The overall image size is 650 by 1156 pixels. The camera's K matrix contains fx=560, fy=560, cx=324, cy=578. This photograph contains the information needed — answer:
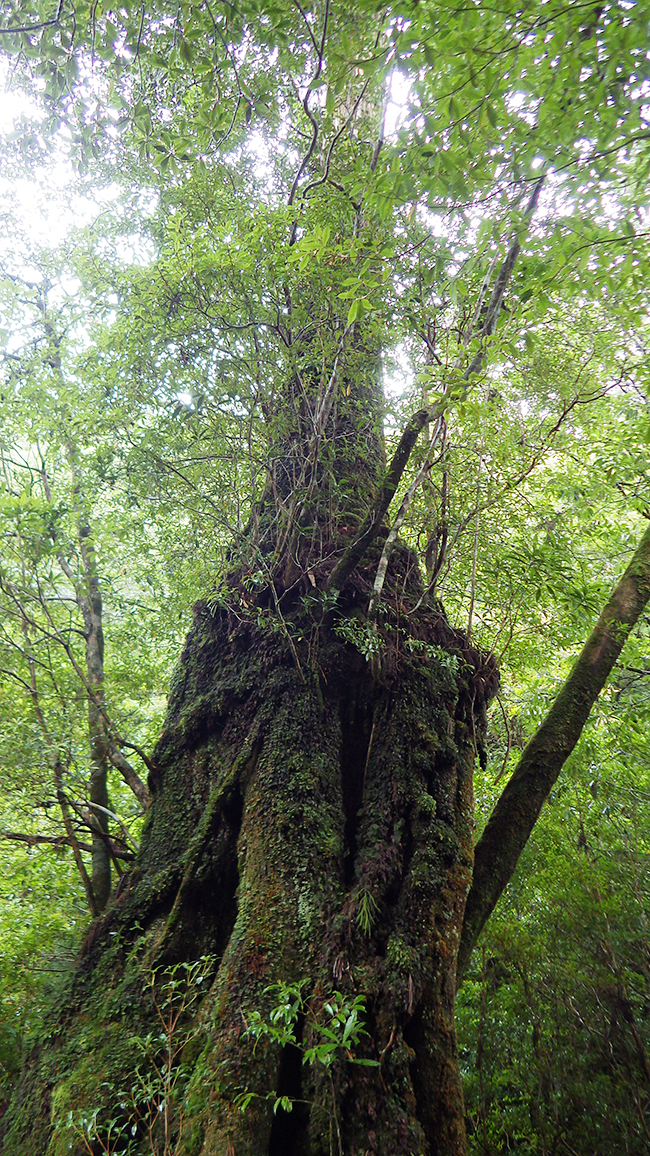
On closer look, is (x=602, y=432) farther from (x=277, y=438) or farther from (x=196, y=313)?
(x=196, y=313)

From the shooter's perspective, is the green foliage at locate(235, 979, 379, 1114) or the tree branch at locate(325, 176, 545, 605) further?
the tree branch at locate(325, 176, 545, 605)

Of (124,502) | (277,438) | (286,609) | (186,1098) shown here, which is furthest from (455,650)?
(124,502)

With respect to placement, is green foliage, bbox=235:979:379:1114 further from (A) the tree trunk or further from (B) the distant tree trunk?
(B) the distant tree trunk

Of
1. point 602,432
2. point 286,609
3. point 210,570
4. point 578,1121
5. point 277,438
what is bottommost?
point 578,1121

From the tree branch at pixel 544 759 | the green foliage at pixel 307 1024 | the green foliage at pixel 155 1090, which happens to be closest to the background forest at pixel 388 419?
the tree branch at pixel 544 759

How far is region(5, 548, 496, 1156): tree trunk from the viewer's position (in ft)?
8.41

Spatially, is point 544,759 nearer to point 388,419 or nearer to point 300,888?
point 300,888

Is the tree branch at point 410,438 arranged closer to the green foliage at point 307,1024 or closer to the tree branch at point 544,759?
the tree branch at point 544,759

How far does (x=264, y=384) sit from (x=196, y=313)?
620mm

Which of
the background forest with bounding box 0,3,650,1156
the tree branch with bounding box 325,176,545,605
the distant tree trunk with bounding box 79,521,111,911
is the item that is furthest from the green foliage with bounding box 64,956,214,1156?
the tree branch with bounding box 325,176,545,605

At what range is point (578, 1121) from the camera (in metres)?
3.97

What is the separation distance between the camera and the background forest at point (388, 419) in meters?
2.66

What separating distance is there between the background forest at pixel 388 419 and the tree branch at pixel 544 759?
46cm

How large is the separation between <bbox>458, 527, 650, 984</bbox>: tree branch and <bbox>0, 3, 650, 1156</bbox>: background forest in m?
0.46
